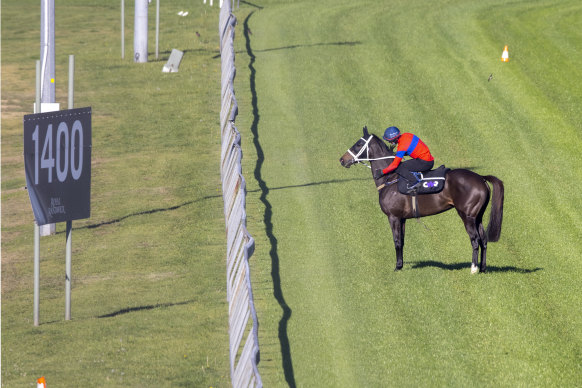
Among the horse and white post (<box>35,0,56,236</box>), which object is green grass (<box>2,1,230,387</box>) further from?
the horse

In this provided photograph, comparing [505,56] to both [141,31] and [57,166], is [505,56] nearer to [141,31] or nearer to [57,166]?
[141,31]

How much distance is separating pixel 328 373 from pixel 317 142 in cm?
1287

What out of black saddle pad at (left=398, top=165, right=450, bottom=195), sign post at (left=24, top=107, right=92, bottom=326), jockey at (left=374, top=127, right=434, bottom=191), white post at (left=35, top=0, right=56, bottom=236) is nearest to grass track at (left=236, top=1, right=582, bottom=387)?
black saddle pad at (left=398, top=165, right=450, bottom=195)

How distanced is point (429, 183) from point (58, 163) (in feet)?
21.7

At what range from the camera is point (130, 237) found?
2023 cm

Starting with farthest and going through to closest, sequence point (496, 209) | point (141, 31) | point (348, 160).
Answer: point (141, 31) → point (348, 160) → point (496, 209)

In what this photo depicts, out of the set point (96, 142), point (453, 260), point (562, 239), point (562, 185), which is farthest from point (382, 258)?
point (96, 142)

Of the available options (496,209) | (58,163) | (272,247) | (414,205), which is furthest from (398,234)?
(58,163)

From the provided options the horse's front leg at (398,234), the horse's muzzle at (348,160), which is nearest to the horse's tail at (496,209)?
the horse's front leg at (398,234)

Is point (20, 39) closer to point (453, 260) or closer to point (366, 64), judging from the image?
point (366, 64)

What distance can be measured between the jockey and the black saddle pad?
0.08 m

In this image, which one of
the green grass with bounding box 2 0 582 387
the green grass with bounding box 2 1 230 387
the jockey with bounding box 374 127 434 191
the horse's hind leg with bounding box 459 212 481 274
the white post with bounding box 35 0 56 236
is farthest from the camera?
the white post with bounding box 35 0 56 236

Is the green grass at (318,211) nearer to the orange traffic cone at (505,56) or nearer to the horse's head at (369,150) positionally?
the orange traffic cone at (505,56)

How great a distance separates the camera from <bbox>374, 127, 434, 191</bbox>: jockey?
16766 millimetres
